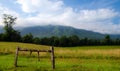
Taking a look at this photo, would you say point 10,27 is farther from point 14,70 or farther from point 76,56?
point 14,70

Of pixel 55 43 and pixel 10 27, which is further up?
pixel 10 27

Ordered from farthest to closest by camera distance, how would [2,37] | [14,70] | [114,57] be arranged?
[2,37] → [114,57] → [14,70]

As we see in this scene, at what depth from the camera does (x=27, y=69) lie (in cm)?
1769

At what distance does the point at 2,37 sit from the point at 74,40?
37856 mm

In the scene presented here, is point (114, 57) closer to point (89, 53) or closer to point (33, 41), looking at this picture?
point (89, 53)

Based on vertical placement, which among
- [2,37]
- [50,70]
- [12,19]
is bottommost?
[50,70]

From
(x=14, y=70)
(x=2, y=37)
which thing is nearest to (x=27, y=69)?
(x=14, y=70)

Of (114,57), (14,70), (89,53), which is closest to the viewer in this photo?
(14,70)

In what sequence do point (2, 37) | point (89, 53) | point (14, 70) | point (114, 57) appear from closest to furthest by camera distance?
point (14, 70) → point (114, 57) → point (89, 53) → point (2, 37)

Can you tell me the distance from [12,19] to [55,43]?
26.0 metres

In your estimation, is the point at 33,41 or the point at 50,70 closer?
the point at 50,70

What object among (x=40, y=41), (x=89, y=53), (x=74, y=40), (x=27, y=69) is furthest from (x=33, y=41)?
(x=27, y=69)

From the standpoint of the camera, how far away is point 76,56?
39219 mm

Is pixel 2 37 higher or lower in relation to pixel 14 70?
higher
